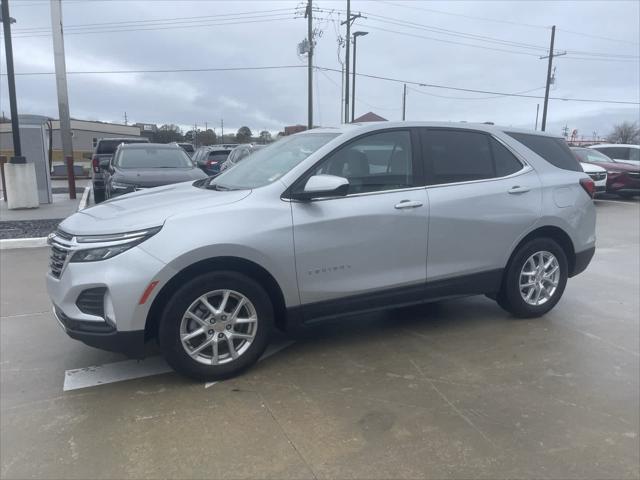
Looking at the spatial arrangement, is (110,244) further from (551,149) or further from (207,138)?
(207,138)

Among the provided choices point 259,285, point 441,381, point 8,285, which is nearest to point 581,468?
point 441,381

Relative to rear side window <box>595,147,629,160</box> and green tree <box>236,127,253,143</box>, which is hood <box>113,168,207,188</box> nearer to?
rear side window <box>595,147,629,160</box>

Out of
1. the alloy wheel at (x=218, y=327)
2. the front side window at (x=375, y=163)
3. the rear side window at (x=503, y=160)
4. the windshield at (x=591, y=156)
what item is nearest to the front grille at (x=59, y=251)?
the alloy wheel at (x=218, y=327)

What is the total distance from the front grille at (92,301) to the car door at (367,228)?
4.24 feet

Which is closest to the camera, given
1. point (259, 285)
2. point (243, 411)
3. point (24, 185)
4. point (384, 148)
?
point (243, 411)

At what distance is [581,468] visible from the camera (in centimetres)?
270

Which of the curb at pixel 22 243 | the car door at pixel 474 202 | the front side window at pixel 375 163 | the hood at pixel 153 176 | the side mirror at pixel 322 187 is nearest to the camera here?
the side mirror at pixel 322 187

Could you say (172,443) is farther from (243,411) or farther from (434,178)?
(434,178)

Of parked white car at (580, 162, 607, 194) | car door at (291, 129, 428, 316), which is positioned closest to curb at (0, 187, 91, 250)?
car door at (291, 129, 428, 316)

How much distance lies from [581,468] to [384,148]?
2.53 m

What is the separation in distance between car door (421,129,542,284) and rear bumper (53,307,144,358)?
89.6 inches

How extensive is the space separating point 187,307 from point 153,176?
6.35m

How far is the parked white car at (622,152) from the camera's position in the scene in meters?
17.1

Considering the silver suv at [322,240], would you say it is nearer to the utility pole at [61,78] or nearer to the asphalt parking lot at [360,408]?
the asphalt parking lot at [360,408]
